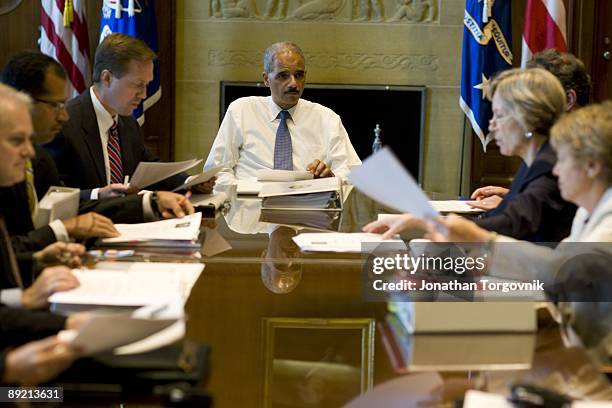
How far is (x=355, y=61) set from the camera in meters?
6.62

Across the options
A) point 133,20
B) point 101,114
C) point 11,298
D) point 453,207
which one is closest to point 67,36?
point 133,20

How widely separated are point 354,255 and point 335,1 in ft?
14.6

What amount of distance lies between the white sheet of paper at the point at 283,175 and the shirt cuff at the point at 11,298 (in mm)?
Result: 2162

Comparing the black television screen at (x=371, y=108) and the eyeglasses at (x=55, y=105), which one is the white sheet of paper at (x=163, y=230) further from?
the black television screen at (x=371, y=108)

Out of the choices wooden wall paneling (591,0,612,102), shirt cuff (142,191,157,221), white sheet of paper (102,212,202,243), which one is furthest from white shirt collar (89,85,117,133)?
wooden wall paneling (591,0,612,102)

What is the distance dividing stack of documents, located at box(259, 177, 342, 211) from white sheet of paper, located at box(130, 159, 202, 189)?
1.35ft

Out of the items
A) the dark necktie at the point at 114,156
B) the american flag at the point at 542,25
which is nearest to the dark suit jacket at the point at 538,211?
the dark necktie at the point at 114,156

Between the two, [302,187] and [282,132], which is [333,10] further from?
[302,187]

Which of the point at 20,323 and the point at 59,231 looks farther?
the point at 59,231

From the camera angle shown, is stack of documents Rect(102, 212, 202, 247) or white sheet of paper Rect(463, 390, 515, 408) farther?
stack of documents Rect(102, 212, 202, 247)

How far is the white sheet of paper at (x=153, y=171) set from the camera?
304 cm

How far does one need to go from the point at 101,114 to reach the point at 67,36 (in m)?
2.66

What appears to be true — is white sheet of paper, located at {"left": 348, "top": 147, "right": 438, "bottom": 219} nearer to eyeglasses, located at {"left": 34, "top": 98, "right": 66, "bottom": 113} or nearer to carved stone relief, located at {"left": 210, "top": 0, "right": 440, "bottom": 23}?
eyeglasses, located at {"left": 34, "top": 98, "right": 66, "bottom": 113}

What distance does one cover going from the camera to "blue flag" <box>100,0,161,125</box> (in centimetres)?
586
